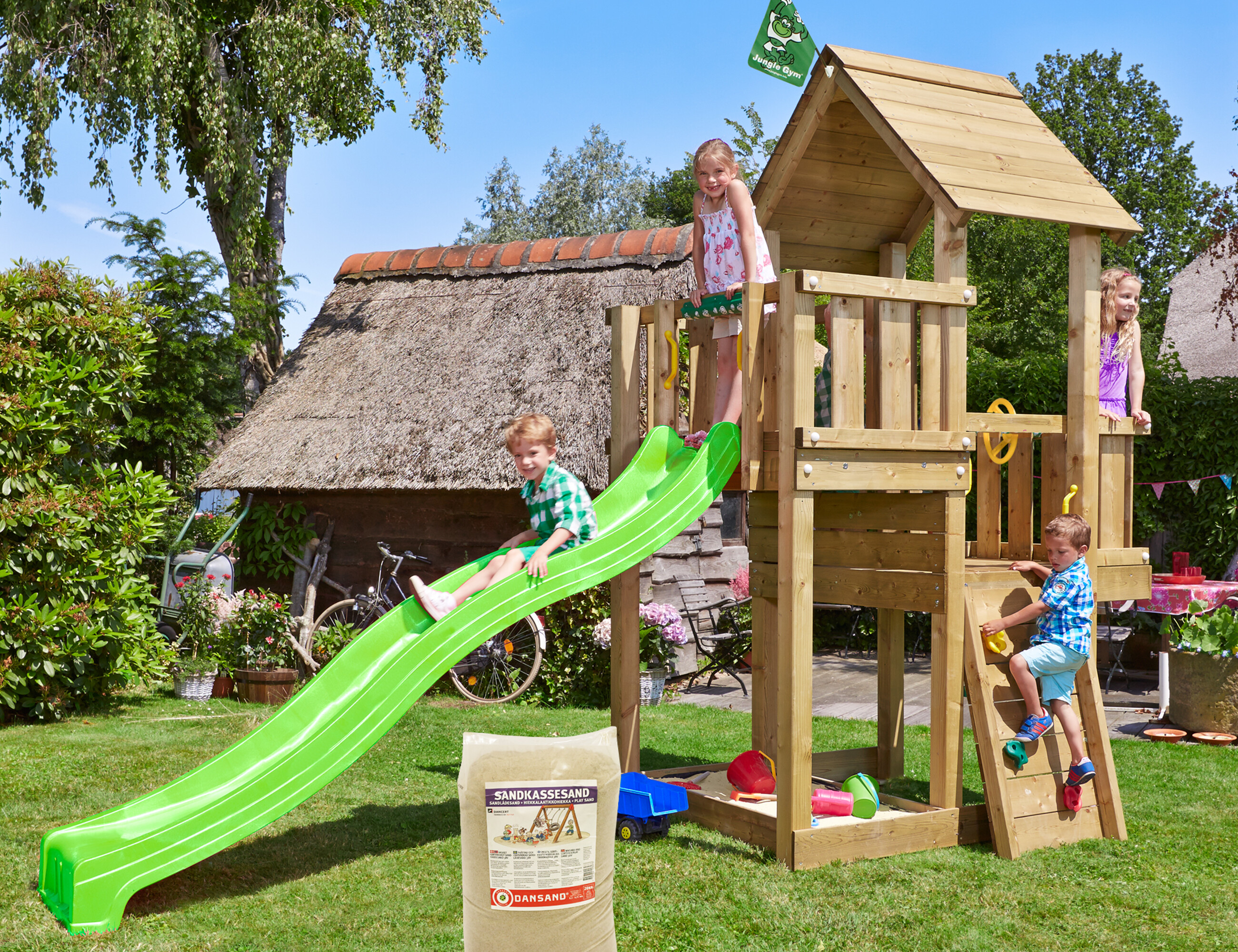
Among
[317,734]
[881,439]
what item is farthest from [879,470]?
[317,734]

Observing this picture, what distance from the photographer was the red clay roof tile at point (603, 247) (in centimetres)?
1193

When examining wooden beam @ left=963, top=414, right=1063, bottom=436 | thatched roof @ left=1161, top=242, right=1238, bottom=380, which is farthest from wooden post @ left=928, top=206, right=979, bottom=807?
thatched roof @ left=1161, top=242, right=1238, bottom=380

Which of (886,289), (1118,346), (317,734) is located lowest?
(317,734)

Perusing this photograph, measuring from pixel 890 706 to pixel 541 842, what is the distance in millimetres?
4120

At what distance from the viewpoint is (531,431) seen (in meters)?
5.27

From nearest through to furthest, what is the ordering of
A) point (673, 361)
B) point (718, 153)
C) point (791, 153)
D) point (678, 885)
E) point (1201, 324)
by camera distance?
1. point (678, 885)
2. point (718, 153)
3. point (673, 361)
4. point (791, 153)
5. point (1201, 324)

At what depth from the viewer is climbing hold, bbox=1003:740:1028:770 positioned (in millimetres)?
5133

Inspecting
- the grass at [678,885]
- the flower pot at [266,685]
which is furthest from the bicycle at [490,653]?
the grass at [678,885]

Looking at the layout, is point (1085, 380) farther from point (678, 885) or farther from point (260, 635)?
point (260, 635)

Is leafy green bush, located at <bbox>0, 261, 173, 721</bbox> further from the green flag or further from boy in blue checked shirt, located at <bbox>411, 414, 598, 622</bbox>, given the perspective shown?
the green flag

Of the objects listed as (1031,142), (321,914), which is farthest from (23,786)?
(1031,142)

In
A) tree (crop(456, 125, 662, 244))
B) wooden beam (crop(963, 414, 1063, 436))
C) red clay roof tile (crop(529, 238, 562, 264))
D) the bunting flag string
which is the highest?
tree (crop(456, 125, 662, 244))

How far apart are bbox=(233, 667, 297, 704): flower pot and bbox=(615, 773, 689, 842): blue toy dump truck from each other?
5.28 metres

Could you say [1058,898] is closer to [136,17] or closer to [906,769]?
[906,769]
